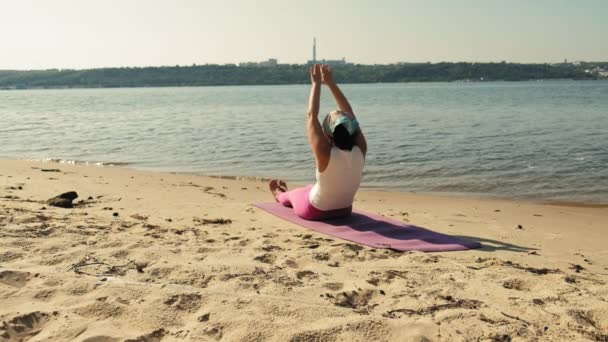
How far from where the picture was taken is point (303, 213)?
6.40 metres

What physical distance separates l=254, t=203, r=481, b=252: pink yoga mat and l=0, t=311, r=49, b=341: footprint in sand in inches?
115

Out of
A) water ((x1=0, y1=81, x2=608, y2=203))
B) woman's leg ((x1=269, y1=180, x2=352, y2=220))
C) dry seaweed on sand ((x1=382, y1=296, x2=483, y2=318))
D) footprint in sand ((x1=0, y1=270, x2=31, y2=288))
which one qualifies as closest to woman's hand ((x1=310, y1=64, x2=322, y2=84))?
woman's leg ((x1=269, y1=180, x2=352, y2=220))

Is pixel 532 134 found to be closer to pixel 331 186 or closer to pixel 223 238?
pixel 331 186

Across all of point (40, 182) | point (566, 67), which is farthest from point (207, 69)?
point (40, 182)

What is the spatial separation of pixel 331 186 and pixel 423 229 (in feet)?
3.58

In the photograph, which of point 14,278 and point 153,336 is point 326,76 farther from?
point 153,336

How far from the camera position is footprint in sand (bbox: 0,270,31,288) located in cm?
368

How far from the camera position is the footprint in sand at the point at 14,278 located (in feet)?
12.1

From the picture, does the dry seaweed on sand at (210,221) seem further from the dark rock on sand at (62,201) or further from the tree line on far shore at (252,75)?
the tree line on far shore at (252,75)

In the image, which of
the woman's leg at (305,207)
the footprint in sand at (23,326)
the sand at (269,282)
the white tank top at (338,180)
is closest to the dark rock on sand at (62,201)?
the sand at (269,282)

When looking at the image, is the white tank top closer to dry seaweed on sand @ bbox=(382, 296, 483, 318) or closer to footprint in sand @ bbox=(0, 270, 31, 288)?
dry seaweed on sand @ bbox=(382, 296, 483, 318)

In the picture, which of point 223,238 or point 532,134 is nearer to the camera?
point 223,238

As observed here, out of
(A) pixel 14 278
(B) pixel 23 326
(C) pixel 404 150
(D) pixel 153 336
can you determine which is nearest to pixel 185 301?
(D) pixel 153 336

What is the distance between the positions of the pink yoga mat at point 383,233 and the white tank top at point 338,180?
0.23 metres
